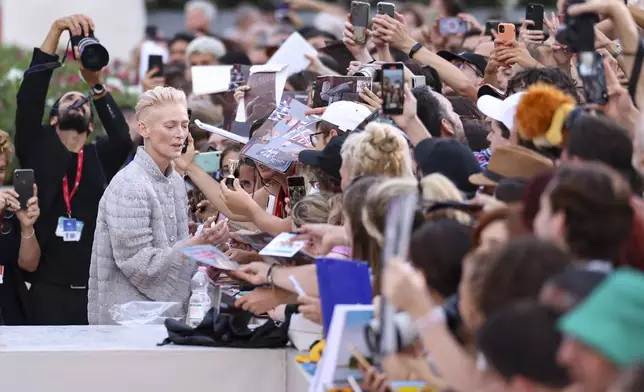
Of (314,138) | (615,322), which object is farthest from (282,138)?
(615,322)

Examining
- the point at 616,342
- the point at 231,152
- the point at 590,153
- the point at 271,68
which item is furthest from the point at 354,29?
the point at 616,342

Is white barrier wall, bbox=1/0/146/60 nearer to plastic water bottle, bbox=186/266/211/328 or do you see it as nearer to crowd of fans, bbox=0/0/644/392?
crowd of fans, bbox=0/0/644/392

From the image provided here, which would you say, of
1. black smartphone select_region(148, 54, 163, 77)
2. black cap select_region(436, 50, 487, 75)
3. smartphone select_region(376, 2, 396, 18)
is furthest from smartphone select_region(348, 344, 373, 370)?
black smartphone select_region(148, 54, 163, 77)

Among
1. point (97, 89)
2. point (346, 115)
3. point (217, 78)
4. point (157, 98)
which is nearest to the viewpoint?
point (346, 115)

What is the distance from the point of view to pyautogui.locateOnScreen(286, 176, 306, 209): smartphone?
609 cm

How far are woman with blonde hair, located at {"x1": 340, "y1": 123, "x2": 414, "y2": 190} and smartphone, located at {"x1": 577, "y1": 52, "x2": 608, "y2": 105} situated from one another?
2.70ft

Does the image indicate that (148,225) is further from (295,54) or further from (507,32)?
(295,54)

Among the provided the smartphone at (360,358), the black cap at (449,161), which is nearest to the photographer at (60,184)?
the black cap at (449,161)

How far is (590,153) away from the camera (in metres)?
Result: 3.79

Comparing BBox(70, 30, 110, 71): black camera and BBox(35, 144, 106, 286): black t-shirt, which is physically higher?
BBox(70, 30, 110, 71): black camera

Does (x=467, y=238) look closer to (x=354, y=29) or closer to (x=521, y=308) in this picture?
(x=521, y=308)

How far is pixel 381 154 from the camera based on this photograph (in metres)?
4.90

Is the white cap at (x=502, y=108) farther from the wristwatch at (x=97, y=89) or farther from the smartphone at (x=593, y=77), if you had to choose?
the wristwatch at (x=97, y=89)

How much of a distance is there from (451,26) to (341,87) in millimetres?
2925
